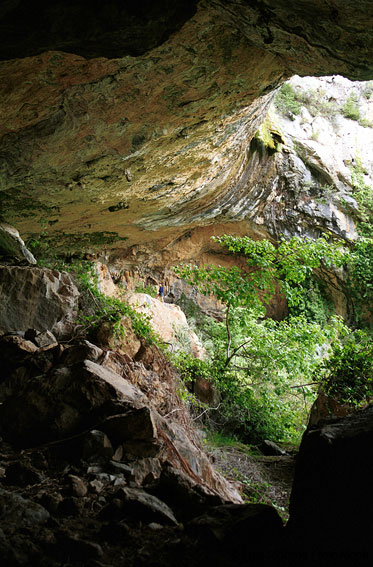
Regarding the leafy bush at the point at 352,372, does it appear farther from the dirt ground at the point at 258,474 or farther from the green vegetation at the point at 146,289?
the green vegetation at the point at 146,289

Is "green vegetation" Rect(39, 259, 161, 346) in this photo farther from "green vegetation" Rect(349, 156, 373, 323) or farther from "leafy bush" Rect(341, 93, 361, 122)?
"leafy bush" Rect(341, 93, 361, 122)

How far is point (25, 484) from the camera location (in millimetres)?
2426

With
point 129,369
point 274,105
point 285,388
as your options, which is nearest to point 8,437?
point 129,369

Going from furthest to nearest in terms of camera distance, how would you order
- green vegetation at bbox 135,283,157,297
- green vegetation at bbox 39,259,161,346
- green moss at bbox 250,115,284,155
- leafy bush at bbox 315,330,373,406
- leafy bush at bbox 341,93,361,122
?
leafy bush at bbox 341,93,361,122, green vegetation at bbox 135,283,157,297, green moss at bbox 250,115,284,155, leafy bush at bbox 315,330,373,406, green vegetation at bbox 39,259,161,346

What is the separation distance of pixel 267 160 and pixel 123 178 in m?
6.27

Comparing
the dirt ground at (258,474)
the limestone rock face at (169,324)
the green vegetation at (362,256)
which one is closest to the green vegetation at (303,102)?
the green vegetation at (362,256)

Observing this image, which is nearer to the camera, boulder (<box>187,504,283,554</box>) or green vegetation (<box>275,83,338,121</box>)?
boulder (<box>187,504,283,554</box>)

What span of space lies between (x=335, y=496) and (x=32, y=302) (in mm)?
4515

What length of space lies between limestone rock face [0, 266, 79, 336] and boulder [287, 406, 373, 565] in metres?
4.04

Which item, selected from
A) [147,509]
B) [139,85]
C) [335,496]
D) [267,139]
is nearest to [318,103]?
[267,139]

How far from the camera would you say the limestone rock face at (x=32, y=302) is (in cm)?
501

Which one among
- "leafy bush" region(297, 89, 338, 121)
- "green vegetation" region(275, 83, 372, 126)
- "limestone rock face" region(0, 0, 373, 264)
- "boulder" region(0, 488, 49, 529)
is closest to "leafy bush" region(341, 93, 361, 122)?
→ "green vegetation" region(275, 83, 372, 126)

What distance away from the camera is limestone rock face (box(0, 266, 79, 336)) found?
5.01 m

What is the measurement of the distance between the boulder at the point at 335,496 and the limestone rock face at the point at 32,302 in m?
4.04
